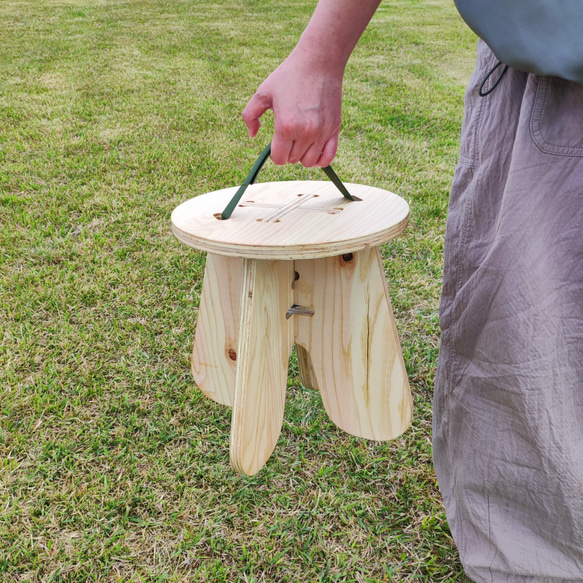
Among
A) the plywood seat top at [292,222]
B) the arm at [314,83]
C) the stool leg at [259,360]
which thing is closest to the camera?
the arm at [314,83]

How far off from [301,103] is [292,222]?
27cm

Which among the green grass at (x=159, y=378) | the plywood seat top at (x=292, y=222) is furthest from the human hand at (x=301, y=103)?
the green grass at (x=159, y=378)

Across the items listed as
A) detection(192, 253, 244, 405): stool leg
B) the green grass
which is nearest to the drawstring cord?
detection(192, 253, 244, 405): stool leg

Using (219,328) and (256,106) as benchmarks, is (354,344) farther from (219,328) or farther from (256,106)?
(256,106)

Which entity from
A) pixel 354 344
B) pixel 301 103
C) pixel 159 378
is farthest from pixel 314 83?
pixel 159 378

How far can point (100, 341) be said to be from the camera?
6.34ft

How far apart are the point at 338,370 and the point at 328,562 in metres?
0.43

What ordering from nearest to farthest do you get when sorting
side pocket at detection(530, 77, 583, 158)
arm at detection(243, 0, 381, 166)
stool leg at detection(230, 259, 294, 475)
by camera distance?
side pocket at detection(530, 77, 583, 158) → arm at detection(243, 0, 381, 166) → stool leg at detection(230, 259, 294, 475)

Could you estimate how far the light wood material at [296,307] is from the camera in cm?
103

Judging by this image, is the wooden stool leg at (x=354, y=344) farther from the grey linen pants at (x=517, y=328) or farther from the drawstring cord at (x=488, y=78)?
the drawstring cord at (x=488, y=78)

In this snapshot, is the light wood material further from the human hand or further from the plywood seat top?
the human hand

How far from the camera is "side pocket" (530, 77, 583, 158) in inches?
28.5

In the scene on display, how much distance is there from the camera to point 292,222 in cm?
108

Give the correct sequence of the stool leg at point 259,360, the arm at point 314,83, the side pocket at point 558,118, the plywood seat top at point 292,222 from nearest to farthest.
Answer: the side pocket at point 558,118
the arm at point 314,83
the plywood seat top at point 292,222
the stool leg at point 259,360
